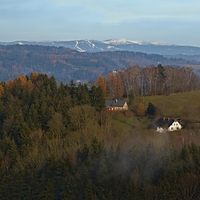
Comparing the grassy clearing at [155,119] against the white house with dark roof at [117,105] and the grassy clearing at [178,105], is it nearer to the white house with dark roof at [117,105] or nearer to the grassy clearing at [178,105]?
the grassy clearing at [178,105]

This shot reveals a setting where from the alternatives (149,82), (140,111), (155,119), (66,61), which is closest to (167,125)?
(155,119)

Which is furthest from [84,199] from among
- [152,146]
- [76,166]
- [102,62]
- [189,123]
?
[102,62]

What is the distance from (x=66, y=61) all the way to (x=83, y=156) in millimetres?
130004

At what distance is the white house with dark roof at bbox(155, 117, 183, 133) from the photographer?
23070 millimetres

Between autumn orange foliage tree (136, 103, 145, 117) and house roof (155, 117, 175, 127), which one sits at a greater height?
autumn orange foliage tree (136, 103, 145, 117)

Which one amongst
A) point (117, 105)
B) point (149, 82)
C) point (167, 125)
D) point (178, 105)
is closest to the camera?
point (167, 125)

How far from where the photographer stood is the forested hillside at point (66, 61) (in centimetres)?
12650

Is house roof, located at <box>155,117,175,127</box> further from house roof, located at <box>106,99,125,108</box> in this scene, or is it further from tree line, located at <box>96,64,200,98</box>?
tree line, located at <box>96,64,200,98</box>

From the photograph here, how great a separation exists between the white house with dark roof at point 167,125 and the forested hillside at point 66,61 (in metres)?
90.1

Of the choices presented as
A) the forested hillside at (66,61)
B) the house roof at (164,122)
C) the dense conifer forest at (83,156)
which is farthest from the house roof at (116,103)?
the forested hillside at (66,61)

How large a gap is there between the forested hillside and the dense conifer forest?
3610 inches

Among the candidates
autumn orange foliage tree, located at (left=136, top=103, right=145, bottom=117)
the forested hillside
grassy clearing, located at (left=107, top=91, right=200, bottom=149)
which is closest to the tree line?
grassy clearing, located at (left=107, top=91, right=200, bottom=149)

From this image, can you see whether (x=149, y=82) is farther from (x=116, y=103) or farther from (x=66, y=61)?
(x=66, y=61)

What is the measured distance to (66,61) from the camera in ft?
475
